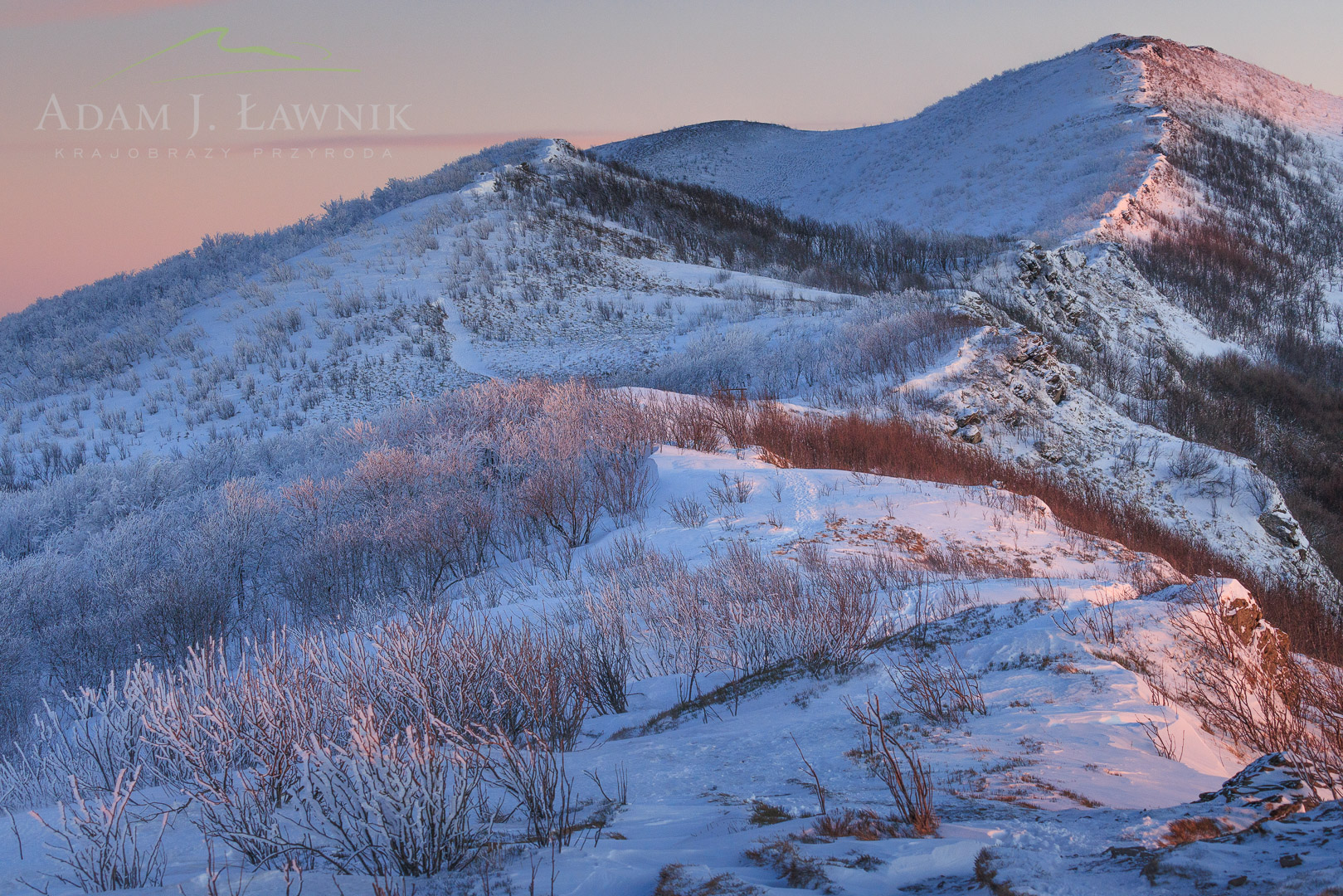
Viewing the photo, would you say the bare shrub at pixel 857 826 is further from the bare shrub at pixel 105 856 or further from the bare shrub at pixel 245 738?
the bare shrub at pixel 105 856

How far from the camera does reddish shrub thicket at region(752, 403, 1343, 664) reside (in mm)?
9578

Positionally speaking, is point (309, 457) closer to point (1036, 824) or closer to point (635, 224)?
point (1036, 824)

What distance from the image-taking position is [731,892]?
177 cm

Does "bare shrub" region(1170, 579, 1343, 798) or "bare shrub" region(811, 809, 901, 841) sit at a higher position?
"bare shrub" region(811, 809, 901, 841)

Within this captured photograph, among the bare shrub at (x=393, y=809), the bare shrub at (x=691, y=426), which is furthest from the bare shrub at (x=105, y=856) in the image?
the bare shrub at (x=691, y=426)

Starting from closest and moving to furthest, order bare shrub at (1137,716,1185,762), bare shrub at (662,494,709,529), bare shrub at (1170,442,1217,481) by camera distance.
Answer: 1. bare shrub at (1137,716,1185,762)
2. bare shrub at (662,494,709,529)
3. bare shrub at (1170,442,1217,481)

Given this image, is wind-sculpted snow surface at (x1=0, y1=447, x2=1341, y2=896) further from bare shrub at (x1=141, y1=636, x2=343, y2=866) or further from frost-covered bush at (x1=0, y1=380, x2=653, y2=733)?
frost-covered bush at (x1=0, y1=380, x2=653, y2=733)

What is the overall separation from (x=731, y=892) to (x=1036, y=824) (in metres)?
0.92

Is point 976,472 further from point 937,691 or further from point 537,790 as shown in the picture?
point 537,790

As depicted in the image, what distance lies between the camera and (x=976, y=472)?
36.6ft

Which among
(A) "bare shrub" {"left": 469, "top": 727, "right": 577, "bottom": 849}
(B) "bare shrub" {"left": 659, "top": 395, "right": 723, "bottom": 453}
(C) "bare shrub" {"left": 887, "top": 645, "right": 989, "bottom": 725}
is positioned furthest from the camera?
(B) "bare shrub" {"left": 659, "top": 395, "right": 723, "bottom": 453}

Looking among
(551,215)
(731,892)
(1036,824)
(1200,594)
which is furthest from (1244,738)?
(551,215)

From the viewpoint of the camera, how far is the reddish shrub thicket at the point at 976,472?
9.58 m

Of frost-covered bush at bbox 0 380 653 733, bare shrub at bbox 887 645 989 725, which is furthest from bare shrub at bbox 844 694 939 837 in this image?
frost-covered bush at bbox 0 380 653 733
